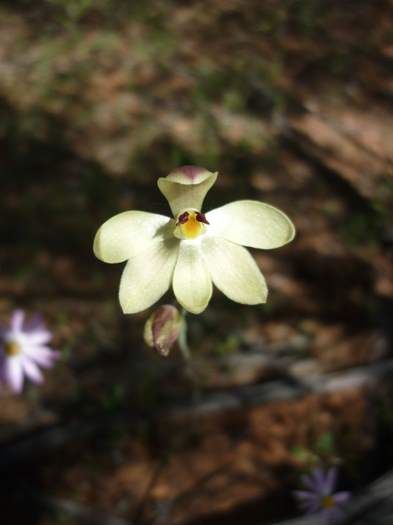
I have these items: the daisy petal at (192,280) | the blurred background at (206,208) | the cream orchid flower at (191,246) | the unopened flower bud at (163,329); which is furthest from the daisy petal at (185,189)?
the blurred background at (206,208)

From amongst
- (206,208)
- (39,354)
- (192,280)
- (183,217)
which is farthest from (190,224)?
(206,208)

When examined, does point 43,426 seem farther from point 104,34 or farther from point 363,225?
point 104,34

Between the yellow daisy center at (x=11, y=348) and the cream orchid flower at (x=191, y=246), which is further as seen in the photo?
the yellow daisy center at (x=11, y=348)

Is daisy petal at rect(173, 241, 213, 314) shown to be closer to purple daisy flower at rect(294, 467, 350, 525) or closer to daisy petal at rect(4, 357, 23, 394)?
purple daisy flower at rect(294, 467, 350, 525)

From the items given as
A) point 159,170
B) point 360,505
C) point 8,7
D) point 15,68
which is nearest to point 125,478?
point 360,505

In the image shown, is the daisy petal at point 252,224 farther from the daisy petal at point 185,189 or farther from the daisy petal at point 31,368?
the daisy petal at point 31,368

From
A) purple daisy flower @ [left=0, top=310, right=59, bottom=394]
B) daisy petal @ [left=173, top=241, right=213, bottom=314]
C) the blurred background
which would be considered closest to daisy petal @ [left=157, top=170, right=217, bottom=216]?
daisy petal @ [left=173, top=241, right=213, bottom=314]
